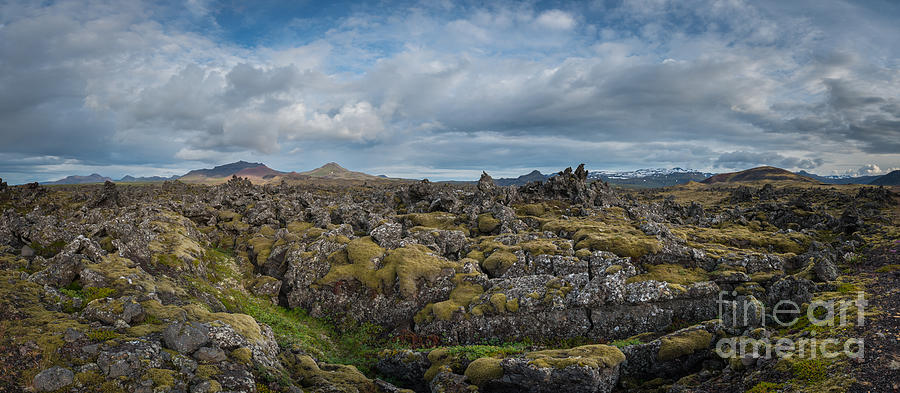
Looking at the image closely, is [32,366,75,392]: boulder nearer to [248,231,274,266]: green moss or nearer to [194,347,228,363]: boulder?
[194,347,228,363]: boulder

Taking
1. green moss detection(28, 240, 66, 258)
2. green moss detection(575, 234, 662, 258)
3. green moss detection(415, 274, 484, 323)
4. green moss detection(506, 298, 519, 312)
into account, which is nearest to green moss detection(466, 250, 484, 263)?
green moss detection(415, 274, 484, 323)

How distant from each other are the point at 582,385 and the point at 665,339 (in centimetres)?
632

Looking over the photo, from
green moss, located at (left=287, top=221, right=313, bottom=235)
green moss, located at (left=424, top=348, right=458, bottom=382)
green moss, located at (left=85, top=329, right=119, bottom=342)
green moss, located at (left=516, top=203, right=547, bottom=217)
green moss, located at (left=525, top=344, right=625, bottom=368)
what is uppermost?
green moss, located at (left=516, top=203, right=547, bottom=217)

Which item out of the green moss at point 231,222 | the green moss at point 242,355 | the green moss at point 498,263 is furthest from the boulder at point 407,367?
the green moss at point 231,222

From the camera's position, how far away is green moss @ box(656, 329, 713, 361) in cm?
1975

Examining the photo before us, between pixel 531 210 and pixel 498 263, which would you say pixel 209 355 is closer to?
pixel 498 263

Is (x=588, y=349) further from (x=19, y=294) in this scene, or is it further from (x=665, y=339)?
(x=19, y=294)

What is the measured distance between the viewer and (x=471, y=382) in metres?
19.0

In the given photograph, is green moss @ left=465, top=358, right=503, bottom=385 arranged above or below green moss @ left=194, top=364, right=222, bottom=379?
below

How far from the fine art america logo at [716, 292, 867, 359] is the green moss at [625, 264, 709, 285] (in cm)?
338

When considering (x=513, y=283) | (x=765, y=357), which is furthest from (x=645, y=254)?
(x=765, y=357)

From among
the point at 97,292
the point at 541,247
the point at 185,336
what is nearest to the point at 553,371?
the point at 185,336

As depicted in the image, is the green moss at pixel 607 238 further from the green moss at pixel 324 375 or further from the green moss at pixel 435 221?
the green moss at pixel 324 375

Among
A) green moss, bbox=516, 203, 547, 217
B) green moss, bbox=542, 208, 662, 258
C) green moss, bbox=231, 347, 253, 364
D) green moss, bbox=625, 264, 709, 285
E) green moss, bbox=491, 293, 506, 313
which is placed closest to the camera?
green moss, bbox=231, 347, 253, 364
